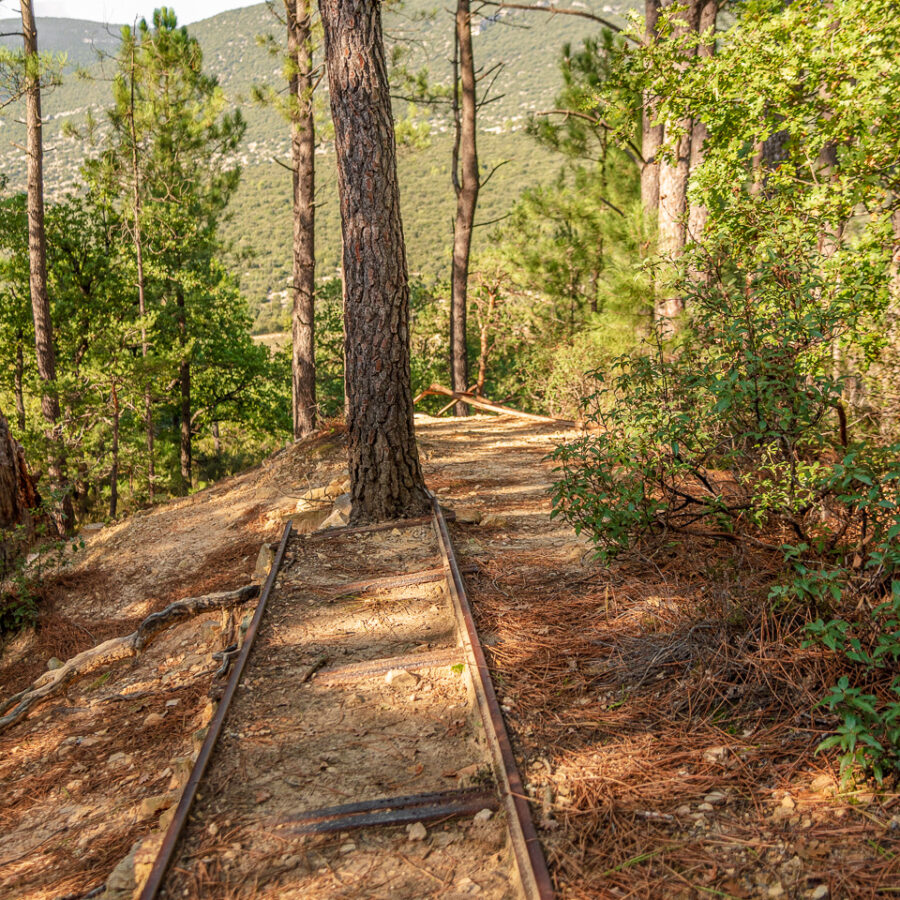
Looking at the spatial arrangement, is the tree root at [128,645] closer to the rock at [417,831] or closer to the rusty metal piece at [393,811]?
the rusty metal piece at [393,811]

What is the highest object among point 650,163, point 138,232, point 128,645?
point 138,232

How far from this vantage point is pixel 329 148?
1565cm

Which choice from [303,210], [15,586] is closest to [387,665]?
[15,586]

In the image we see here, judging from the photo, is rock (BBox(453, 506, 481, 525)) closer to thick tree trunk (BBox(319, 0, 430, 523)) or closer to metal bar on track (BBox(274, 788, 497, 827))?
thick tree trunk (BBox(319, 0, 430, 523))

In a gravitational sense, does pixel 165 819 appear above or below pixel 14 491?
below

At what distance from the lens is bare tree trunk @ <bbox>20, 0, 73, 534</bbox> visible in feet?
39.6

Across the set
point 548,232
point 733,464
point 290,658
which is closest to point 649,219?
point 548,232

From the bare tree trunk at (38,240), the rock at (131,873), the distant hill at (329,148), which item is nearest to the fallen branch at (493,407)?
the distant hill at (329,148)

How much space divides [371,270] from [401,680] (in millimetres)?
3343

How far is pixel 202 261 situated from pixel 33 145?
740cm

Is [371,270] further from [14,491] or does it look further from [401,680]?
[14,491]

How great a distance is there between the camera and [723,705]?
2.58 meters

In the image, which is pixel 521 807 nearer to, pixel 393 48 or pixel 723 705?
pixel 723 705

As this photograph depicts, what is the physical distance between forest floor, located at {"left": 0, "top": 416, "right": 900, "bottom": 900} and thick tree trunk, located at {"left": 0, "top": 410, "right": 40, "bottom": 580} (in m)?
3.32
